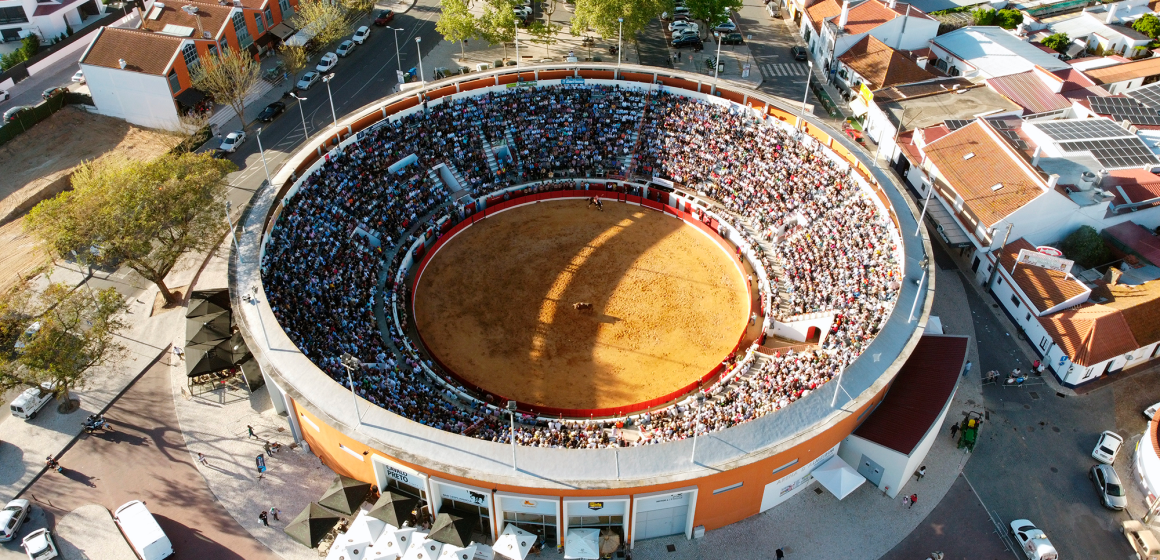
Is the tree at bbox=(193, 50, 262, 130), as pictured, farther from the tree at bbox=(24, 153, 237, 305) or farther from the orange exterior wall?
the orange exterior wall

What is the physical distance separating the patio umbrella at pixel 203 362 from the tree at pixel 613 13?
46510mm

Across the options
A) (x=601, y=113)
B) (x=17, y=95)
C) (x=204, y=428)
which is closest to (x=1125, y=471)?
(x=601, y=113)

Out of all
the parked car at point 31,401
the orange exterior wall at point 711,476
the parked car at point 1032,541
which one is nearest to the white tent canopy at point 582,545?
the orange exterior wall at point 711,476

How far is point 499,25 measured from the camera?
79.2 metres

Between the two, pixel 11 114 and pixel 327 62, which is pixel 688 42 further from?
pixel 11 114

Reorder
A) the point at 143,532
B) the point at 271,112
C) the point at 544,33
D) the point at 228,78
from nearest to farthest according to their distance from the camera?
the point at 143,532 → the point at 228,78 → the point at 271,112 → the point at 544,33

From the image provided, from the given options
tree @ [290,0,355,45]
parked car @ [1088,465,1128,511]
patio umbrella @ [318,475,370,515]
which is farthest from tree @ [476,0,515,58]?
parked car @ [1088,465,1128,511]

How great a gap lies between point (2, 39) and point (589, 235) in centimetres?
6876

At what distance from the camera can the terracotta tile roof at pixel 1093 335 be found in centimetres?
5094

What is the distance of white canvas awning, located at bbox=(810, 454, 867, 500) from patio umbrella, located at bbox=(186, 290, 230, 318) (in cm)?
3806

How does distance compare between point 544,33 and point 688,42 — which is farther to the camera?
point 688,42

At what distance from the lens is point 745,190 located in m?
63.4

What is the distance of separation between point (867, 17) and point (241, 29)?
61.8 meters

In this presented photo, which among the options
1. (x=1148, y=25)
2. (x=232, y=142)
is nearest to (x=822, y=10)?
(x=1148, y=25)
